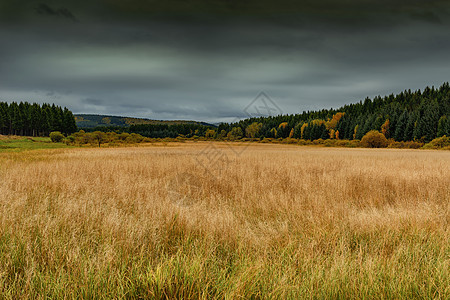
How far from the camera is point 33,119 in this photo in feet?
283

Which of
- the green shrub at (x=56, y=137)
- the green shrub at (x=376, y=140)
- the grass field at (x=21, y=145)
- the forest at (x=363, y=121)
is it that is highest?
the forest at (x=363, y=121)

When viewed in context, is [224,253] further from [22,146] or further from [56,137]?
[56,137]

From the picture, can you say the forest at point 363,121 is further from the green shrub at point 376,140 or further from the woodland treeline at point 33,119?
the green shrub at point 376,140

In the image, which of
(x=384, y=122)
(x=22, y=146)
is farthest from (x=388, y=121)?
(x=22, y=146)

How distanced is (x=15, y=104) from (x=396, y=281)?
114 m

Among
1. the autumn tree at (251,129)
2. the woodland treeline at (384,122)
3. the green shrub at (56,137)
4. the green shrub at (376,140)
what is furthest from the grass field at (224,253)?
the green shrub at (376,140)

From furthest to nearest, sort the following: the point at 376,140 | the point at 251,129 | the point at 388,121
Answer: the point at 388,121 < the point at 376,140 < the point at 251,129

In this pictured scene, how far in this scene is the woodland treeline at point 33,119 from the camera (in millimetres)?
81938

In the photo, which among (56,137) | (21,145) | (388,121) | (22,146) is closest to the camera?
(22,146)

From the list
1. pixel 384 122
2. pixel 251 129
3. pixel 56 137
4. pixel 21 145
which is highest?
pixel 384 122

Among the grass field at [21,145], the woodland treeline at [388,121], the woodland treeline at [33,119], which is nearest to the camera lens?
the grass field at [21,145]

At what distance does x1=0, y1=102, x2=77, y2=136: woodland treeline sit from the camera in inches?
3226

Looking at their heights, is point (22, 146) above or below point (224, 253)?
below

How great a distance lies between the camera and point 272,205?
4.75 meters
